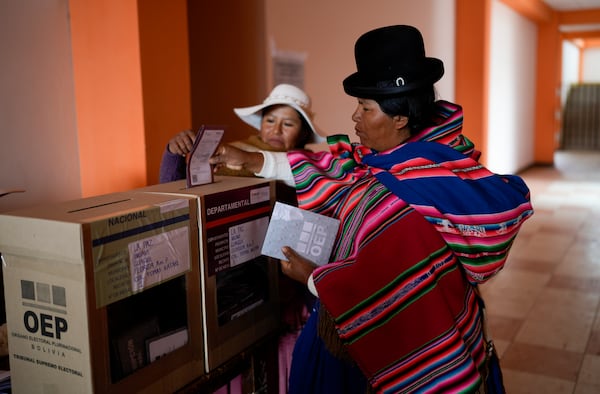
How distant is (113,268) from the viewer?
1159 millimetres

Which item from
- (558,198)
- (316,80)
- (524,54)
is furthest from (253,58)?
(524,54)

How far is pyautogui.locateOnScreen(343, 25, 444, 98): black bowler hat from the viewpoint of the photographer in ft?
5.19

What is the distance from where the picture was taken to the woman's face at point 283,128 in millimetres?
2162

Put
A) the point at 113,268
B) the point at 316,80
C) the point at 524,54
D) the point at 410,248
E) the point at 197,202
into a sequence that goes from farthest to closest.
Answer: the point at 524,54, the point at 316,80, the point at 410,248, the point at 197,202, the point at 113,268

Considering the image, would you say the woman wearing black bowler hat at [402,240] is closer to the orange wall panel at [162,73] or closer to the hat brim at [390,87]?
the hat brim at [390,87]

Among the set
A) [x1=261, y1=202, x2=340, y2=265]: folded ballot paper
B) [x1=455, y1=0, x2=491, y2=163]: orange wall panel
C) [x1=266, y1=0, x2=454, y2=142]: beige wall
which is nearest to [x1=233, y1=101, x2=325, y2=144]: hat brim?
[x1=261, y1=202, x2=340, y2=265]: folded ballot paper

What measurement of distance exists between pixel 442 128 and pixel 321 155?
340 millimetres

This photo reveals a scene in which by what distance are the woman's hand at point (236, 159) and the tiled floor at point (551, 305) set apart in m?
2.08

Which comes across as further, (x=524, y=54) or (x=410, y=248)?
(x=524, y=54)

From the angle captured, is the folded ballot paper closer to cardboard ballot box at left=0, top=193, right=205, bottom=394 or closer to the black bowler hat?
cardboard ballot box at left=0, top=193, right=205, bottom=394

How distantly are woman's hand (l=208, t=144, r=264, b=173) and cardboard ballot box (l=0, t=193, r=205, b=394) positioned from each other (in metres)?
0.27

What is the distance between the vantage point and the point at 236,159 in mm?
1619

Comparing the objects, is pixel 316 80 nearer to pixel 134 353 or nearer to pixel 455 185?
pixel 455 185

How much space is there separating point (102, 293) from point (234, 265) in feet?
1.27
